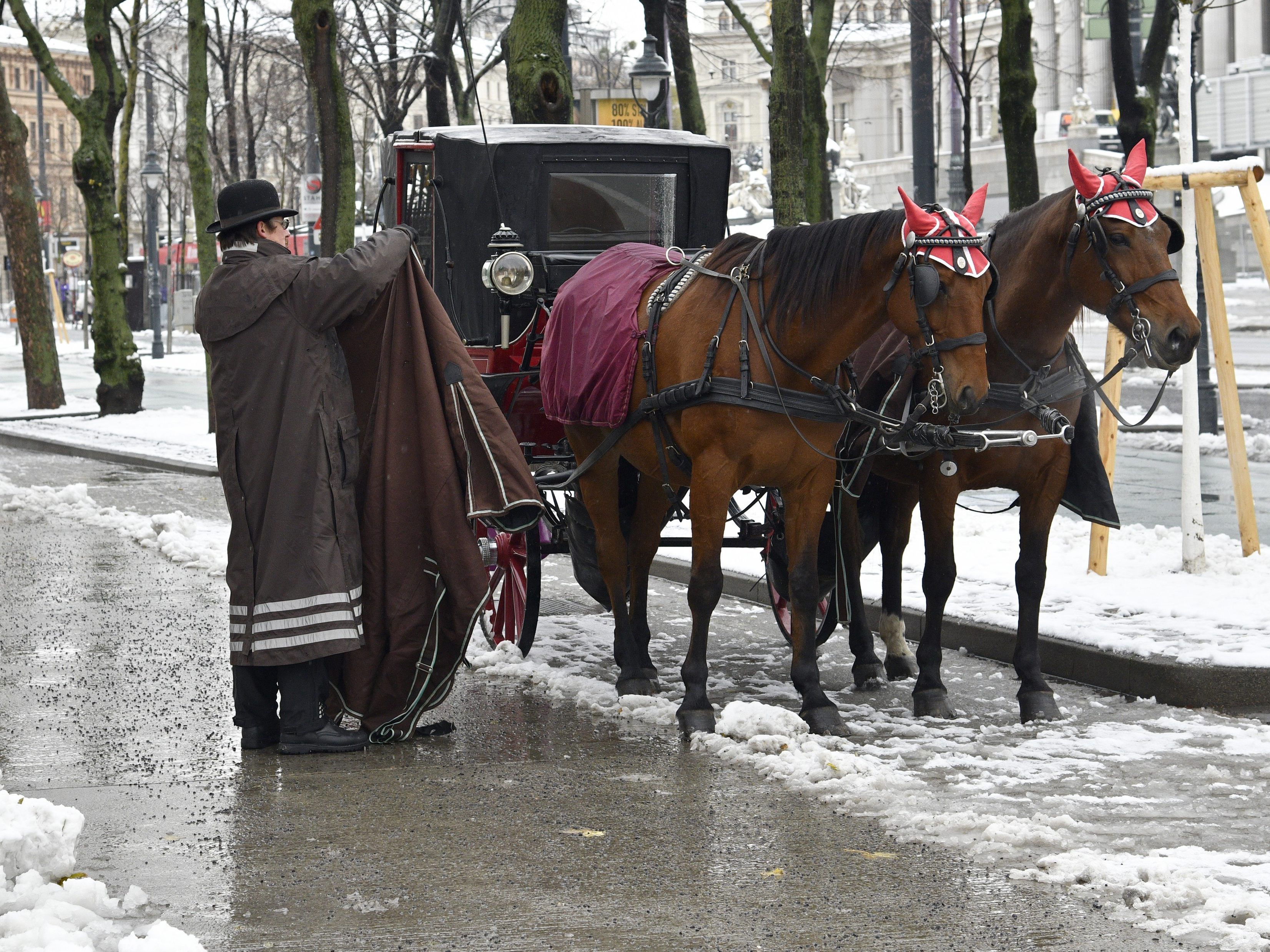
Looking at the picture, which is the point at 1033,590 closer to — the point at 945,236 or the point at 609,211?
the point at 945,236

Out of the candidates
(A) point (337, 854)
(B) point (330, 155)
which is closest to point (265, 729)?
(A) point (337, 854)

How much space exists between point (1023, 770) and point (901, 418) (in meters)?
1.57

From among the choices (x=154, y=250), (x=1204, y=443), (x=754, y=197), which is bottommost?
(x=1204, y=443)

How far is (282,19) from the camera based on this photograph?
3394 centimetres

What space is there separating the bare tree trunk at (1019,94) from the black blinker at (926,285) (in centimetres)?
659

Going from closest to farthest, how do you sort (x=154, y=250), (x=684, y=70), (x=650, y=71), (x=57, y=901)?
(x=57, y=901) → (x=650, y=71) → (x=684, y=70) → (x=154, y=250)

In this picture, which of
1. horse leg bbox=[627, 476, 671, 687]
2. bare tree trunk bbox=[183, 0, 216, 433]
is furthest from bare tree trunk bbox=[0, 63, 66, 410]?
horse leg bbox=[627, 476, 671, 687]

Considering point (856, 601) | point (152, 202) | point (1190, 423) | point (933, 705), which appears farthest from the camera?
point (152, 202)

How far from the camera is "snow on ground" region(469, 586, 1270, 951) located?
183 inches

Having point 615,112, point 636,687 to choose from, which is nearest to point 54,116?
point 615,112

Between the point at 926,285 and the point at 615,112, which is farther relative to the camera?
the point at 615,112

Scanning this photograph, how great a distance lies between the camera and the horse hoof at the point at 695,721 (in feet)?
21.6

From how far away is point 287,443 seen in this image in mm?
6223

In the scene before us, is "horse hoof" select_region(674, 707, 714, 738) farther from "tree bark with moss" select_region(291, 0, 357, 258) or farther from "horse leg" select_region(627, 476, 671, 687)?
"tree bark with moss" select_region(291, 0, 357, 258)
